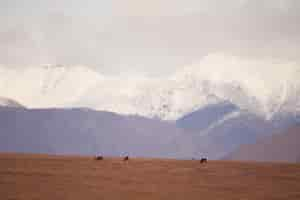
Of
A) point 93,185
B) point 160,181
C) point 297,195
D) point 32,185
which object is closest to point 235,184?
point 160,181

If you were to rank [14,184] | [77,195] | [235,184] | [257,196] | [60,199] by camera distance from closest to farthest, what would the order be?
[60,199] → [77,195] → [257,196] → [14,184] → [235,184]

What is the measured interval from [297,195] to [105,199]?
1272cm

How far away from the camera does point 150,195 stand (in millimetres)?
34750

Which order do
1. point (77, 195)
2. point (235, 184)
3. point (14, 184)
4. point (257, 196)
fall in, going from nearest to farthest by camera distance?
point (77, 195) → point (257, 196) → point (14, 184) → point (235, 184)

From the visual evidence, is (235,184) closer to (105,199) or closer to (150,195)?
(150,195)

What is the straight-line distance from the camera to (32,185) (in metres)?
38.7

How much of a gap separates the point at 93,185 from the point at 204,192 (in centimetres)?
786

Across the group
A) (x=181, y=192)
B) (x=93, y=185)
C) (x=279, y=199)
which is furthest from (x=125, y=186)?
(x=279, y=199)

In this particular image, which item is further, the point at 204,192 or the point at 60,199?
the point at 204,192

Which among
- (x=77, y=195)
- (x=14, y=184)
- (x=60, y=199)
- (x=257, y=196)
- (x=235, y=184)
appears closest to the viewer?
(x=60, y=199)

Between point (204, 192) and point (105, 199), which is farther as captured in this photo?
point (204, 192)

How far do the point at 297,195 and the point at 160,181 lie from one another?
12281 millimetres

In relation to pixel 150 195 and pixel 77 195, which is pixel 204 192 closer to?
pixel 150 195

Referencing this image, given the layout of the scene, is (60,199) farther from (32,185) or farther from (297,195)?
(297,195)
